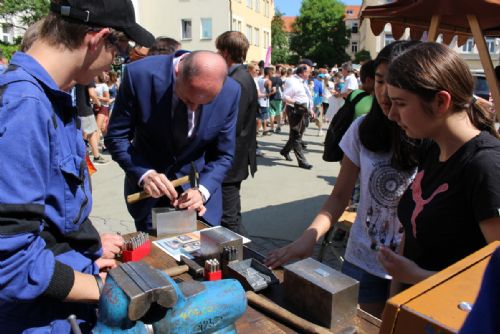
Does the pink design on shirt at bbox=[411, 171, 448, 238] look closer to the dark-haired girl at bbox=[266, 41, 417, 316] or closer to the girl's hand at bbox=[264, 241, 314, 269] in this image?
the dark-haired girl at bbox=[266, 41, 417, 316]

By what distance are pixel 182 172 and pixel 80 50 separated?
48.1 inches

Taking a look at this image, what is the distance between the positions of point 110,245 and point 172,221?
441 mm

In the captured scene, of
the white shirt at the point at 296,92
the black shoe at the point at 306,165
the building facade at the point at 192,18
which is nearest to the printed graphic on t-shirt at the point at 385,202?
the black shoe at the point at 306,165

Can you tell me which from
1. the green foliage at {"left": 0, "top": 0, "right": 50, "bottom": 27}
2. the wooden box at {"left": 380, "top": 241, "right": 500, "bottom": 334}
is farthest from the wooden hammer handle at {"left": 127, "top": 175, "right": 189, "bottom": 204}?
the green foliage at {"left": 0, "top": 0, "right": 50, "bottom": 27}

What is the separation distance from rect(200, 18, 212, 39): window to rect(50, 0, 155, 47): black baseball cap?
30.2m

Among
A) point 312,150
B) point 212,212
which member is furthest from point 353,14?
point 212,212

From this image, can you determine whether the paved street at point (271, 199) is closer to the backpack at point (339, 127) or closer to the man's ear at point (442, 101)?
the backpack at point (339, 127)

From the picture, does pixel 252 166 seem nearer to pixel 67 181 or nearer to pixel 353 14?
pixel 67 181

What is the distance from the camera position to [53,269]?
1.02 meters

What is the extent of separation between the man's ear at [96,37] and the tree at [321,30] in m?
58.1

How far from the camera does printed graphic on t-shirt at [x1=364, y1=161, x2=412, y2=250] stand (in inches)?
71.9

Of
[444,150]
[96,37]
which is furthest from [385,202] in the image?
[96,37]

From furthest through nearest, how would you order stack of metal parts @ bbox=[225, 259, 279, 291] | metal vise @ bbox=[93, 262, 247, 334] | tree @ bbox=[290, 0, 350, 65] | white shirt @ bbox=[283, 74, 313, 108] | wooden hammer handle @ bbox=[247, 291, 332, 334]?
tree @ bbox=[290, 0, 350, 65]
white shirt @ bbox=[283, 74, 313, 108]
stack of metal parts @ bbox=[225, 259, 279, 291]
wooden hammer handle @ bbox=[247, 291, 332, 334]
metal vise @ bbox=[93, 262, 247, 334]

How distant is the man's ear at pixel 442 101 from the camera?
1322mm
